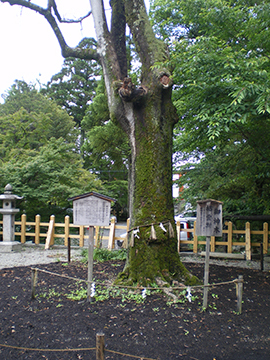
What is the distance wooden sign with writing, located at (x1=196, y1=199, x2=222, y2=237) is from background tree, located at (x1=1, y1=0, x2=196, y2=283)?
97 centimetres

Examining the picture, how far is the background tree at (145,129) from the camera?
5148 millimetres

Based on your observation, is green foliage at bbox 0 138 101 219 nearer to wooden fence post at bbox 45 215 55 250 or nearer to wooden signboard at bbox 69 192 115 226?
wooden fence post at bbox 45 215 55 250

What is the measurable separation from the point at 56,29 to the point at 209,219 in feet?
21.4

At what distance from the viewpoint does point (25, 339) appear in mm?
3332

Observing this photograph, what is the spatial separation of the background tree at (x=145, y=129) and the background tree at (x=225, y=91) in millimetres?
688

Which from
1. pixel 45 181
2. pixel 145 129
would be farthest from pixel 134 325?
pixel 45 181

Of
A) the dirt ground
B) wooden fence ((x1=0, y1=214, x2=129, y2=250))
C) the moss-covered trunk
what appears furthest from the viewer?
wooden fence ((x1=0, y1=214, x2=129, y2=250))

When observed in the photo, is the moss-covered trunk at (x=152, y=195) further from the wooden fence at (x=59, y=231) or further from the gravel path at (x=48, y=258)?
the wooden fence at (x=59, y=231)

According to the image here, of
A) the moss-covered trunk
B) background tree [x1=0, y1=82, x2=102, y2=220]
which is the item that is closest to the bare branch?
the moss-covered trunk

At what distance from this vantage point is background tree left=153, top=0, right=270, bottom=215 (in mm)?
5156

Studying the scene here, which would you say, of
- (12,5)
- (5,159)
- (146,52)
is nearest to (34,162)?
(5,159)

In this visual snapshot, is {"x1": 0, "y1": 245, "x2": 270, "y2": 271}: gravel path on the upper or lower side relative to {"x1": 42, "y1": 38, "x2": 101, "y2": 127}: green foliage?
lower

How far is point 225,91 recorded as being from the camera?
5520 mm

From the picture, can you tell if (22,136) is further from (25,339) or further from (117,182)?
(25,339)
